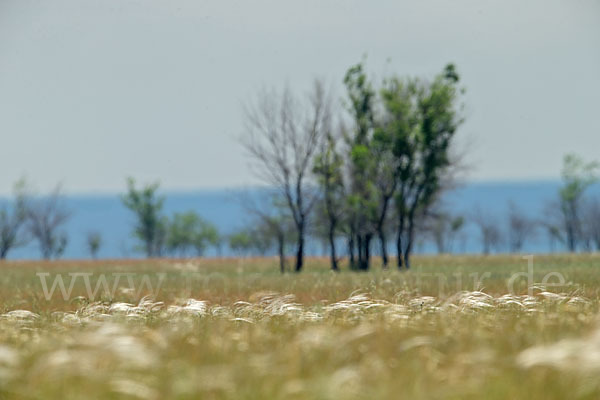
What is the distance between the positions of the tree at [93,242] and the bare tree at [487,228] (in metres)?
64.1

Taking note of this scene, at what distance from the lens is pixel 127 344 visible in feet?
15.6

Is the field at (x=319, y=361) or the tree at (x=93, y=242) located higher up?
the tree at (x=93, y=242)

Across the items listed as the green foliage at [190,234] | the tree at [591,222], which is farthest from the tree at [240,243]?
the tree at [591,222]

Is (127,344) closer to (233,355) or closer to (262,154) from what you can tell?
(233,355)

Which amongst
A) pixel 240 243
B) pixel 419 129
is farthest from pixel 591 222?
pixel 419 129

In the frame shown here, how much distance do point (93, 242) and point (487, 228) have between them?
6770cm

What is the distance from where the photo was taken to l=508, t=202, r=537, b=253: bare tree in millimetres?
123312

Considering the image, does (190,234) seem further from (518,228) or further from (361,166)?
(361,166)

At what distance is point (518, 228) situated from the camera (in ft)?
406

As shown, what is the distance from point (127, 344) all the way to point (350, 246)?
151 feet

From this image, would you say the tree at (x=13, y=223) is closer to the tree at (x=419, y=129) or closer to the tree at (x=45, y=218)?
the tree at (x=45, y=218)

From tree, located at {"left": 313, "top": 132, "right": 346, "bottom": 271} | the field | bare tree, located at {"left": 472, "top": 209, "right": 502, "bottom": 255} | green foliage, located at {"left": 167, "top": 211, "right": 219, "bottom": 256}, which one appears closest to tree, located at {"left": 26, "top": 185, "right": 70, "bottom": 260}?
green foliage, located at {"left": 167, "top": 211, "right": 219, "bottom": 256}

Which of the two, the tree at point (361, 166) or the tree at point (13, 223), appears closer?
the tree at point (361, 166)

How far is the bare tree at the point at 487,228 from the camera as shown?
4818 inches
